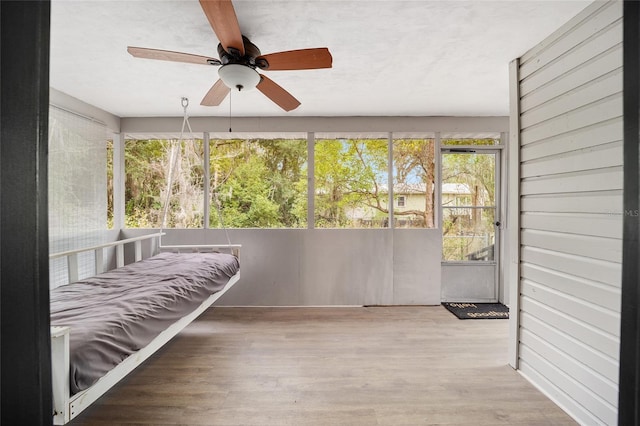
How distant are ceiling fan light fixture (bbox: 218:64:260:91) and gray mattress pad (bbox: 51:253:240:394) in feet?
4.81

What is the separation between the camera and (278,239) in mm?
4133

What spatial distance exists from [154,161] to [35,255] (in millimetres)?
5369

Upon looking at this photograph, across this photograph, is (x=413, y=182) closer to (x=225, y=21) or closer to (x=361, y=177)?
(x=361, y=177)

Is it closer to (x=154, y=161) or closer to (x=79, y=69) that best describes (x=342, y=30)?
(x=79, y=69)

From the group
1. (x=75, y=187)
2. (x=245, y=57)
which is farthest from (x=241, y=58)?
(x=75, y=187)

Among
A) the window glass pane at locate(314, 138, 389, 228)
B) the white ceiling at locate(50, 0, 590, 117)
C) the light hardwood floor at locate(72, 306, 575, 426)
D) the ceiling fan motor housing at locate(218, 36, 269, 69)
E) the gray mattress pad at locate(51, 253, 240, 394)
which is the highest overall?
the white ceiling at locate(50, 0, 590, 117)

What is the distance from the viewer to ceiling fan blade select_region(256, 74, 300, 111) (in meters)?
2.18

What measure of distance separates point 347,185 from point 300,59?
10.0 feet

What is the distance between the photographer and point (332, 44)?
7.51 ft

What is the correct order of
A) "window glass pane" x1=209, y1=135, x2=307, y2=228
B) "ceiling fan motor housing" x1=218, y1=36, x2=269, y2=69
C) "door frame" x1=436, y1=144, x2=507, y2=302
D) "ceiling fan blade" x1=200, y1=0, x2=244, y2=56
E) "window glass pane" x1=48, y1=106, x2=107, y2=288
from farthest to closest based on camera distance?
1. "window glass pane" x1=209, y1=135, x2=307, y2=228
2. "door frame" x1=436, y1=144, x2=507, y2=302
3. "window glass pane" x1=48, y1=106, x2=107, y2=288
4. "ceiling fan motor housing" x1=218, y1=36, x2=269, y2=69
5. "ceiling fan blade" x1=200, y1=0, x2=244, y2=56

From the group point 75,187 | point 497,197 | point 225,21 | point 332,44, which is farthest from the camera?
point 497,197

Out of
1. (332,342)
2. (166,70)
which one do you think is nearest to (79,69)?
(166,70)

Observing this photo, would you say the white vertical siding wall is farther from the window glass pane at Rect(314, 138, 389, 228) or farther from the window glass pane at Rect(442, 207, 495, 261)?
the window glass pane at Rect(314, 138, 389, 228)

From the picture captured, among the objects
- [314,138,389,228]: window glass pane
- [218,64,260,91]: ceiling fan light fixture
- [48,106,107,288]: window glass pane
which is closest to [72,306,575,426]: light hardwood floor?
[48,106,107,288]: window glass pane
